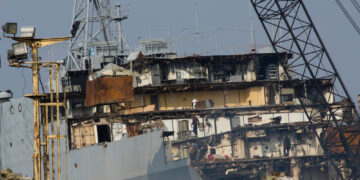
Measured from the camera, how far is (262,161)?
187 feet

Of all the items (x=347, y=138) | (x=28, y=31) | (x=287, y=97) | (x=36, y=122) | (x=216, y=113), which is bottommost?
(x=347, y=138)

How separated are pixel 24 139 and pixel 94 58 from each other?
12.4 metres

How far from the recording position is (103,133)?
179 ft

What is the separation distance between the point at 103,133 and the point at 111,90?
3.79 meters

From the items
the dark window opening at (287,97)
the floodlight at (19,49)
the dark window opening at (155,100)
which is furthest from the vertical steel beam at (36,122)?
the dark window opening at (287,97)

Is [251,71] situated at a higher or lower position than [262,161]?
higher

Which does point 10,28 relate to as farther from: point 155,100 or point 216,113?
point 155,100

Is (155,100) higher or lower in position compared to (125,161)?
higher

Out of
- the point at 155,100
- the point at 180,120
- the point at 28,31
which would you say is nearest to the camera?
the point at 28,31

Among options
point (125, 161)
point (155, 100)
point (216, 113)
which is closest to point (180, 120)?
point (216, 113)

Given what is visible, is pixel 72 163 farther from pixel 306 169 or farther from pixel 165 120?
pixel 306 169

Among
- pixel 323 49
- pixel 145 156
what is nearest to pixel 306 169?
pixel 323 49

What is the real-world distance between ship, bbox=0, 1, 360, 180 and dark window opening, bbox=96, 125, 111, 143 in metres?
0.09

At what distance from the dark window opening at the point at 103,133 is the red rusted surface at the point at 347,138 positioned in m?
19.4
